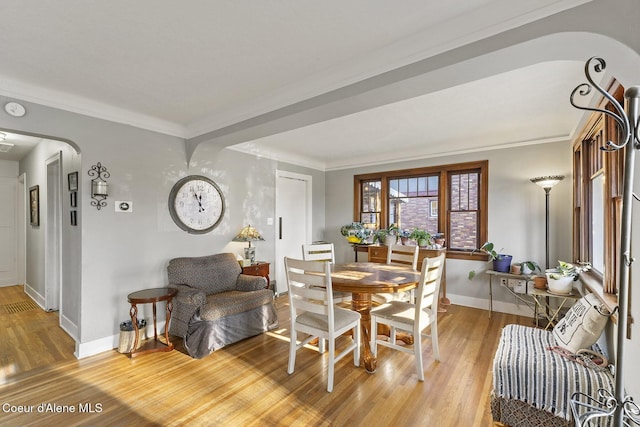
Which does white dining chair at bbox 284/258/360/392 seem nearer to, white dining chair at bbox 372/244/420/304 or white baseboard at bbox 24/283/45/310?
white dining chair at bbox 372/244/420/304

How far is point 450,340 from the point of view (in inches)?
126

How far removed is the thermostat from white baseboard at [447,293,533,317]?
4.42m

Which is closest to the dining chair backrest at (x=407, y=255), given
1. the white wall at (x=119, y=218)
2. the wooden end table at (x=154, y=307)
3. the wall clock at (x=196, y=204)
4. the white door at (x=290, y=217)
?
the white door at (x=290, y=217)

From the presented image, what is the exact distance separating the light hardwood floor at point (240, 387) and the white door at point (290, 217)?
198 centimetres

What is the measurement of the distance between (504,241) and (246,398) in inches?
149

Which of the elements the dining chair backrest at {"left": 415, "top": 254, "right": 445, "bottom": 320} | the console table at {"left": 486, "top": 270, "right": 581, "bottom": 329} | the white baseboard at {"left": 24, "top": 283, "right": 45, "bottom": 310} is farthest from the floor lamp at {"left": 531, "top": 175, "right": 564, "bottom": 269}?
the white baseboard at {"left": 24, "top": 283, "right": 45, "bottom": 310}

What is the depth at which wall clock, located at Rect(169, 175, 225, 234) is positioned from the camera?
3564 mm

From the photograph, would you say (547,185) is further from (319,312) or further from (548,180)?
(319,312)

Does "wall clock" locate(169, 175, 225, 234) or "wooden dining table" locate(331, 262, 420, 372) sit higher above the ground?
"wall clock" locate(169, 175, 225, 234)

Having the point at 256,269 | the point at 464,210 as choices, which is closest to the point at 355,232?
the point at 464,210

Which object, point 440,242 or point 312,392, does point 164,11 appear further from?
point 440,242

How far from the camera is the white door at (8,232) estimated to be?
5.43 metres

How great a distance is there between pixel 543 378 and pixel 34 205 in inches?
263

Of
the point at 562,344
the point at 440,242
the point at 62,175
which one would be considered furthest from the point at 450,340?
the point at 62,175
